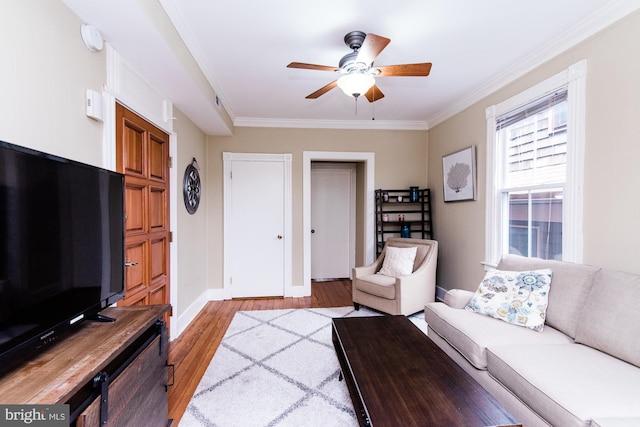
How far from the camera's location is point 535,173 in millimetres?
2486

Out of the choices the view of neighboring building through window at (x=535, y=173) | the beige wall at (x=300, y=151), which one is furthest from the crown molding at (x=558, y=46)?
the beige wall at (x=300, y=151)

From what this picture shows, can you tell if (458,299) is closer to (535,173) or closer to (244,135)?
(535,173)

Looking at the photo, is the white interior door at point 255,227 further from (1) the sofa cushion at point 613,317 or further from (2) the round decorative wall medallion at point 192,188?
(1) the sofa cushion at point 613,317

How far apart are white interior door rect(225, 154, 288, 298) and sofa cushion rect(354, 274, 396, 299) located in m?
1.23

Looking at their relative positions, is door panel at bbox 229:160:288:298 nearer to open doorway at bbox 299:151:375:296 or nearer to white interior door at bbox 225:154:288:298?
white interior door at bbox 225:154:288:298

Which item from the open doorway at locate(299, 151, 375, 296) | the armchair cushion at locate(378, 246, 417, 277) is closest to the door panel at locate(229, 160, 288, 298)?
the open doorway at locate(299, 151, 375, 296)

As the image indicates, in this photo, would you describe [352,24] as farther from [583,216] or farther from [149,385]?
[149,385]

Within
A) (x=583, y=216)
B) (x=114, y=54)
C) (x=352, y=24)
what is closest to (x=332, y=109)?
(x=352, y=24)

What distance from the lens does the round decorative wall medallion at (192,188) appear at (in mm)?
3146

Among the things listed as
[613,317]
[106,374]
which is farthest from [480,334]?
[106,374]

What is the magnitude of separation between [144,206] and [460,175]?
3272 mm

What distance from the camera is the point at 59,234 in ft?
3.60

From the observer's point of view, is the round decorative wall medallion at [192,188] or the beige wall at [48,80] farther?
the round decorative wall medallion at [192,188]

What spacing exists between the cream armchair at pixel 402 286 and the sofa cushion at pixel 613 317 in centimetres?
154
